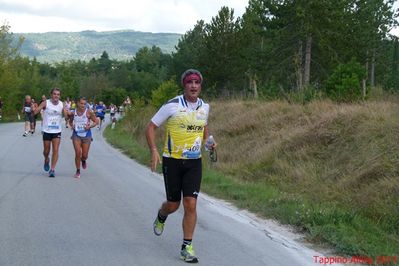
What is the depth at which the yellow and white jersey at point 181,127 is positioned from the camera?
613cm

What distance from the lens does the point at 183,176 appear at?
20.3 feet

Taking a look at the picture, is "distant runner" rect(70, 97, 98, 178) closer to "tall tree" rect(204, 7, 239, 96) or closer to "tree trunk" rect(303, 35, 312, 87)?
"tree trunk" rect(303, 35, 312, 87)

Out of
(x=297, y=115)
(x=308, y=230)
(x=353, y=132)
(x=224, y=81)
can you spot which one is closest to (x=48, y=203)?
(x=308, y=230)

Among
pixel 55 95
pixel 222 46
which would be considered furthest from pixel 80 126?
pixel 222 46

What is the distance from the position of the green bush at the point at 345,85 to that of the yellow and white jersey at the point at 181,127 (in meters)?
12.0

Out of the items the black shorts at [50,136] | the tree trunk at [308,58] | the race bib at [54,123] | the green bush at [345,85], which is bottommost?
the black shorts at [50,136]

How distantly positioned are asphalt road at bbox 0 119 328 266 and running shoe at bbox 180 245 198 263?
0.30ft

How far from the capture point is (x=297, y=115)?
16984mm

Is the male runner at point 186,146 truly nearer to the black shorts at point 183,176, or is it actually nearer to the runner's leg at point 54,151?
the black shorts at point 183,176

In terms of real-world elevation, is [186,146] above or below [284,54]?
below

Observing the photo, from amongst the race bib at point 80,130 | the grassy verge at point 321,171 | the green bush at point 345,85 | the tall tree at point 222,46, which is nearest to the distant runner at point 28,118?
the grassy verge at point 321,171

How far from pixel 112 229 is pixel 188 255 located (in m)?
1.83

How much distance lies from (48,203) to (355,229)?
5.01 meters

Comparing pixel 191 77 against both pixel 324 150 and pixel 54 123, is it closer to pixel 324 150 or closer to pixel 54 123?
pixel 54 123
